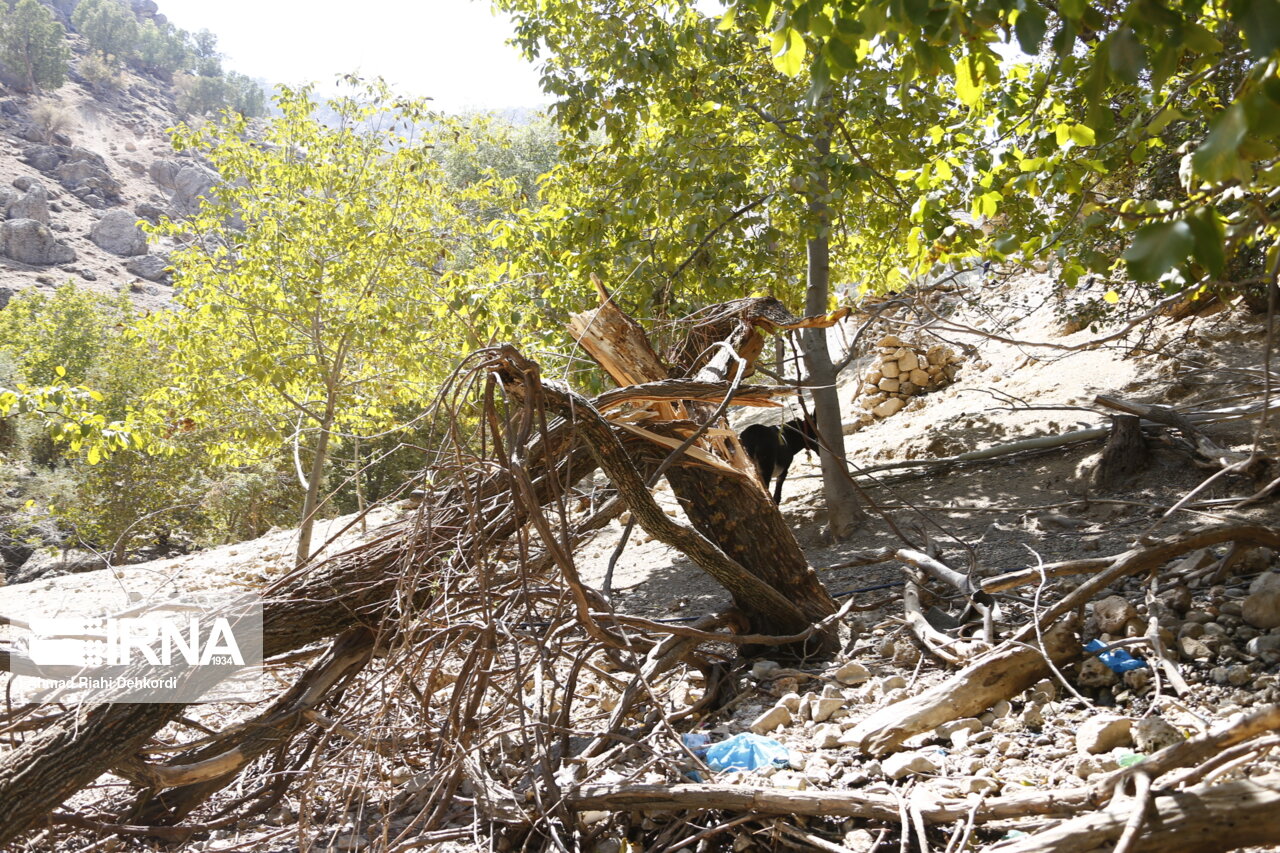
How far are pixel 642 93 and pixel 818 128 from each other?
1.26 meters

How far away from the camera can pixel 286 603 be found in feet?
10.2

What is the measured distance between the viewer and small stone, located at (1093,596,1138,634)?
9.26 ft

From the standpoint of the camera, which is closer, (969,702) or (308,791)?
(308,791)

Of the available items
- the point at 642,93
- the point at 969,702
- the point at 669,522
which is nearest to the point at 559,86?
the point at 642,93

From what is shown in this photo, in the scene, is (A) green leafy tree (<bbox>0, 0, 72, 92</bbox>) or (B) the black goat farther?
(A) green leafy tree (<bbox>0, 0, 72, 92</bbox>)

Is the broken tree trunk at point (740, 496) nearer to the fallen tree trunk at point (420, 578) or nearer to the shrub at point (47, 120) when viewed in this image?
the fallen tree trunk at point (420, 578)

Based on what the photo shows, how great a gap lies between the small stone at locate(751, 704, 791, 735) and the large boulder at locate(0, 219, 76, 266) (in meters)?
56.3

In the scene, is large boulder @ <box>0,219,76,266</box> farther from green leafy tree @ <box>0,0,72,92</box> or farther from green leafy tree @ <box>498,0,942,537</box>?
green leafy tree @ <box>498,0,942,537</box>

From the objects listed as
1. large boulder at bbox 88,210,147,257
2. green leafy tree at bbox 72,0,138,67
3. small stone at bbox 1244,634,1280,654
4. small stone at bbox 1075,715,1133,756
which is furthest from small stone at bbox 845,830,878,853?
green leafy tree at bbox 72,0,138,67

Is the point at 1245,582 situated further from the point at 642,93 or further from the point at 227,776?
the point at 642,93

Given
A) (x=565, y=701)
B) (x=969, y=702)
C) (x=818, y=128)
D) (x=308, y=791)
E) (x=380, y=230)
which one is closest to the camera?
(x=308, y=791)

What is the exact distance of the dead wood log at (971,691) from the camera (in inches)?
101

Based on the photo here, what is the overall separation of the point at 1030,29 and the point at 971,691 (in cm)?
207

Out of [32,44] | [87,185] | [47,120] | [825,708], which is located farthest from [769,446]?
[32,44]
